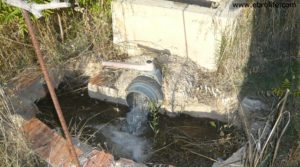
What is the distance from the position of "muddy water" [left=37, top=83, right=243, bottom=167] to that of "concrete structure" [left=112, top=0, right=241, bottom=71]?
72 centimetres

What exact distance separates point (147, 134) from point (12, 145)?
138 centimetres

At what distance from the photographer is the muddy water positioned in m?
4.32

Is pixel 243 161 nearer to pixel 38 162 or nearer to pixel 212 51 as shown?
pixel 212 51

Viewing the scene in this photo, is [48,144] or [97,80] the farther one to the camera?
[97,80]

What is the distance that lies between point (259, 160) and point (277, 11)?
2139 mm

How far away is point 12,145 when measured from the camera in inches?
152

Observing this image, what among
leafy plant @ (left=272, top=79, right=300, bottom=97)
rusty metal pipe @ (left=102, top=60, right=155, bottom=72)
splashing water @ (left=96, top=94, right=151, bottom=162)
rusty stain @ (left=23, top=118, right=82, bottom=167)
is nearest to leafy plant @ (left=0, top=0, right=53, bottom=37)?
rusty metal pipe @ (left=102, top=60, right=155, bottom=72)

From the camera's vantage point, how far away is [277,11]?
500 centimetres

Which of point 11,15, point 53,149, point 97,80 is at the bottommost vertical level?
point 53,149

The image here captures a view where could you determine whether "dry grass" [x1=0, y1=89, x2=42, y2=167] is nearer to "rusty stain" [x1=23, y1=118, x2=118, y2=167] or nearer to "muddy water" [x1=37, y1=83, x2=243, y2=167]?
"rusty stain" [x1=23, y1=118, x2=118, y2=167]

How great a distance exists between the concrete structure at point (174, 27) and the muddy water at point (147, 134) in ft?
2.37

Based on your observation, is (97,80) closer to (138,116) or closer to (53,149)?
(138,116)

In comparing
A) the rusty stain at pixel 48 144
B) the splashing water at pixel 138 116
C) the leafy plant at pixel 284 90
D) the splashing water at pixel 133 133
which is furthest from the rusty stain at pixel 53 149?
the leafy plant at pixel 284 90

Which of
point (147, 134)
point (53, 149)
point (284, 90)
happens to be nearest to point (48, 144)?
point (53, 149)
